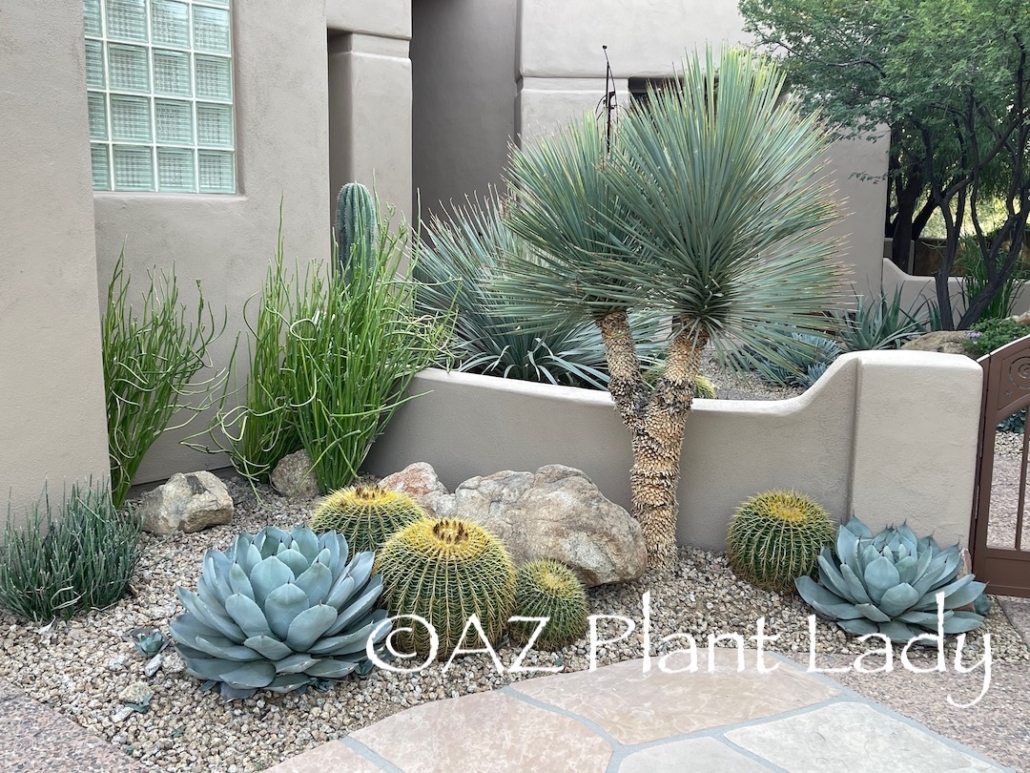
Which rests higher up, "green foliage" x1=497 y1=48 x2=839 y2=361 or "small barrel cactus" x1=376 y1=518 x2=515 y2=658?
"green foliage" x1=497 y1=48 x2=839 y2=361

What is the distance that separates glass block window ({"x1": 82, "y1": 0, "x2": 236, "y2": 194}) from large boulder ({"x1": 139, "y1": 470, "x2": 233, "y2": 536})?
1.60m

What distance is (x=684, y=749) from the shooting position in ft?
9.85

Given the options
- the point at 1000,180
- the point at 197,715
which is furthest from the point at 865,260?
the point at 197,715

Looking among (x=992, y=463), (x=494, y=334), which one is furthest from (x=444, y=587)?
(x=494, y=334)

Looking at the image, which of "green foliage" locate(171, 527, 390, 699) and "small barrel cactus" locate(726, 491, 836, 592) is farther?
"small barrel cactus" locate(726, 491, 836, 592)

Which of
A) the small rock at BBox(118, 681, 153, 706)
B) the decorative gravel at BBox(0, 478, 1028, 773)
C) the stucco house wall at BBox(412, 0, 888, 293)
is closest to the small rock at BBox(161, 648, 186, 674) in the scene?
the decorative gravel at BBox(0, 478, 1028, 773)

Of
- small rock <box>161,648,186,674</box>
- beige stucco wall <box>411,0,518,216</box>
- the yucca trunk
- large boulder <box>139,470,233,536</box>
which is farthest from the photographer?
beige stucco wall <box>411,0,518,216</box>

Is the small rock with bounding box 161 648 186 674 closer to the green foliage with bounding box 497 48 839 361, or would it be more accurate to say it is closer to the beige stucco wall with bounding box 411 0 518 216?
the green foliage with bounding box 497 48 839 361

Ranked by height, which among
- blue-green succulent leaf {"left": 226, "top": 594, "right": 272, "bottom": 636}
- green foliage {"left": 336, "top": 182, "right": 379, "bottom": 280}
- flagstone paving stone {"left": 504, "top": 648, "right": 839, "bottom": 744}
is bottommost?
flagstone paving stone {"left": 504, "top": 648, "right": 839, "bottom": 744}

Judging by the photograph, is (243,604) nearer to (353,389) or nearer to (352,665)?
(352,665)

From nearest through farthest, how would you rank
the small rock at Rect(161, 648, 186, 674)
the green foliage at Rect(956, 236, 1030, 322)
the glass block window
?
1. the small rock at Rect(161, 648, 186, 674)
2. the glass block window
3. the green foliage at Rect(956, 236, 1030, 322)

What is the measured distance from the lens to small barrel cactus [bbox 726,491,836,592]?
4.08 m

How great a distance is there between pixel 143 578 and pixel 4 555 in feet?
1.83

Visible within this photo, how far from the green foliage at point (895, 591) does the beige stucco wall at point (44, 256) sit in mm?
3345
